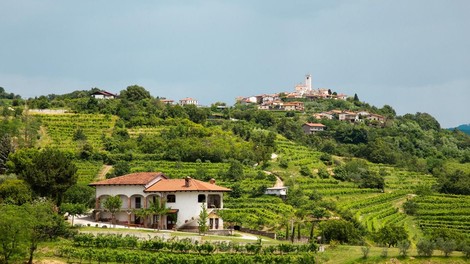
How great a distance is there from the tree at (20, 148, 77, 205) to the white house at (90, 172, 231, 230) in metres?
4.57

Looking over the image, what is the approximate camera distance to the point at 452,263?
46.1 meters

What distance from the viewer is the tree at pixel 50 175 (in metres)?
57.1

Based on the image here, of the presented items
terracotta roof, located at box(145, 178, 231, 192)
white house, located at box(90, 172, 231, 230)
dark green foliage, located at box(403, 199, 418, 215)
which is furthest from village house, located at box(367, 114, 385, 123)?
terracotta roof, located at box(145, 178, 231, 192)

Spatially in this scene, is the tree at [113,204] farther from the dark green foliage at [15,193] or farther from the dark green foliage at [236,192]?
the dark green foliage at [236,192]

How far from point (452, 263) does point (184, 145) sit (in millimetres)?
48263

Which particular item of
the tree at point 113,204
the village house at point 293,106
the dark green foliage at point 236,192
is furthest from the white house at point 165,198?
the village house at point 293,106

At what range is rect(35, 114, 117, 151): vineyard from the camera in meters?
91.8

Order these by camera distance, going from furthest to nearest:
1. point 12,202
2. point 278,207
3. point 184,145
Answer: point 184,145, point 278,207, point 12,202

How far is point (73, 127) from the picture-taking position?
325ft

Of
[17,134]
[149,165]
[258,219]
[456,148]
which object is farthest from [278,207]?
[456,148]

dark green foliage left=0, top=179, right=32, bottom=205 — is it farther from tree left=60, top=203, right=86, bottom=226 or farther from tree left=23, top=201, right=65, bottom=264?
tree left=60, top=203, right=86, bottom=226

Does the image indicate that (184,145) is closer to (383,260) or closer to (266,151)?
(266,151)

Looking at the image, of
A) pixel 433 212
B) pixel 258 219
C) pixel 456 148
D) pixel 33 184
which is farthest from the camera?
pixel 456 148

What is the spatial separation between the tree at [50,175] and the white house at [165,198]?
15.0 feet
